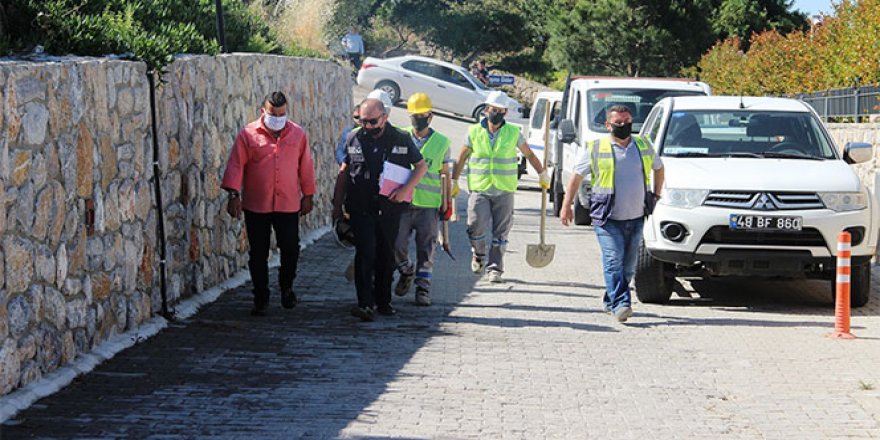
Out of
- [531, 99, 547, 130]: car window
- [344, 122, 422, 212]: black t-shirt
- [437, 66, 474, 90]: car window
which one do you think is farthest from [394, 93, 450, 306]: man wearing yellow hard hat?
[437, 66, 474, 90]: car window

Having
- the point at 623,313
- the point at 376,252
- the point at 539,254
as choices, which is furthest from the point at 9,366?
the point at 539,254

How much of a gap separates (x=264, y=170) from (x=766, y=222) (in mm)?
4296

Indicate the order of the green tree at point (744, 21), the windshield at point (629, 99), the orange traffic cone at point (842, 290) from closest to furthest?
the orange traffic cone at point (842, 290) → the windshield at point (629, 99) → the green tree at point (744, 21)

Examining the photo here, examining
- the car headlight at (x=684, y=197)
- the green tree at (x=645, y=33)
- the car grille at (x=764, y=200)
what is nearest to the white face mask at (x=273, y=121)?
the car headlight at (x=684, y=197)

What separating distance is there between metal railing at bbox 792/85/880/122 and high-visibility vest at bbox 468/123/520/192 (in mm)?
7105

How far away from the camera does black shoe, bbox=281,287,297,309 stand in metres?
11.9

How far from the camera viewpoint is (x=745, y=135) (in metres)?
14.0

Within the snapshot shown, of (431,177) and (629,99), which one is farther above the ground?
(629,99)

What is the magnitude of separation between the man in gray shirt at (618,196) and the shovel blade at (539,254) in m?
2.33

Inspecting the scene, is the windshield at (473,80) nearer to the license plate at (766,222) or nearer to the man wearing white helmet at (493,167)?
the man wearing white helmet at (493,167)

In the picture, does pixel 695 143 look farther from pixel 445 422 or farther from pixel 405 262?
pixel 445 422

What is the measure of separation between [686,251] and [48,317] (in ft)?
19.6

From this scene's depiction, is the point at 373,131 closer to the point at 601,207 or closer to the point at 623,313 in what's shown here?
the point at 601,207

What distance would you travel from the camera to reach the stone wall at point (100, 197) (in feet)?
26.8
